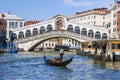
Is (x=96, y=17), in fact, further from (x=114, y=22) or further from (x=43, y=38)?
(x=43, y=38)

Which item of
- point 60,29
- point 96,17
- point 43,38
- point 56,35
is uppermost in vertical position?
point 96,17

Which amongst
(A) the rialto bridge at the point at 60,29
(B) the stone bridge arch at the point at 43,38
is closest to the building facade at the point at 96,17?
(A) the rialto bridge at the point at 60,29

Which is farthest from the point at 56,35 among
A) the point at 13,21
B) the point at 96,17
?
the point at 96,17

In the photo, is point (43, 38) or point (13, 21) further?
point (13, 21)

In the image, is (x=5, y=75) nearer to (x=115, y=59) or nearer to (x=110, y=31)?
(x=115, y=59)

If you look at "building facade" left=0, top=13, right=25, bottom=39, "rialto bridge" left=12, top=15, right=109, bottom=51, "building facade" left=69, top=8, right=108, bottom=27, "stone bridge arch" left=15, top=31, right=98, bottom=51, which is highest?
"building facade" left=69, top=8, right=108, bottom=27

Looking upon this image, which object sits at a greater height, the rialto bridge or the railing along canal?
the rialto bridge

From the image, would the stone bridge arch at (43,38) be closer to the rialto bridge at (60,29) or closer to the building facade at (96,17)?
the rialto bridge at (60,29)

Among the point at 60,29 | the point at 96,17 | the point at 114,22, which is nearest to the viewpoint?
the point at 114,22

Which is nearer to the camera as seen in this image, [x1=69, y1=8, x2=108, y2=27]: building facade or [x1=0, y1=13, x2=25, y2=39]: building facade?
[x1=0, y1=13, x2=25, y2=39]: building facade

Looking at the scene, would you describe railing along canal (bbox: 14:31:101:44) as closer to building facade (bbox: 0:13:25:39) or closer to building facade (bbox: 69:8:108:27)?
building facade (bbox: 0:13:25:39)

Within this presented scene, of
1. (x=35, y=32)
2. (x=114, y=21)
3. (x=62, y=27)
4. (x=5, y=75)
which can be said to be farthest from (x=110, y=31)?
(x=5, y=75)

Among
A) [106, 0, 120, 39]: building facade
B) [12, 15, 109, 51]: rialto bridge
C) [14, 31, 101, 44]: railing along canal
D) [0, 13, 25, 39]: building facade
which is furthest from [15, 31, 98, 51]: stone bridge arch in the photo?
[0, 13, 25, 39]: building facade

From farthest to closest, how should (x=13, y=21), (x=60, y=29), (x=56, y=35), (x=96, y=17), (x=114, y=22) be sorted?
1. (x=96, y=17)
2. (x=13, y=21)
3. (x=60, y=29)
4. (x=114, y=22)
5. (x=56, y=35)
